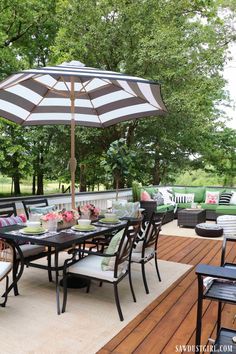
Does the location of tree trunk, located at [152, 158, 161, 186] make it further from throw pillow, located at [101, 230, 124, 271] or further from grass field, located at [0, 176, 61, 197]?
throw pillow, located at [101, 230, 124, 271]

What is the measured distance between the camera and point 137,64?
10406 millimetres

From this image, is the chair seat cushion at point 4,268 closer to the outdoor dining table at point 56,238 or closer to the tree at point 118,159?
the outdoor dining table at point 56,238

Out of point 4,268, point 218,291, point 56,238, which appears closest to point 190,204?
point 56,238

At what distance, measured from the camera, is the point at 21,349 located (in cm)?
239

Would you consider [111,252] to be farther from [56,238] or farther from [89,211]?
[89,211]

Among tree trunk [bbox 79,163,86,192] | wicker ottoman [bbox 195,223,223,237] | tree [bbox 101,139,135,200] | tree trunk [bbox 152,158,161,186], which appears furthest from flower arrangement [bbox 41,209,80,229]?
tree trunk [bbox 152,158,161,186]

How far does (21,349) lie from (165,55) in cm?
914

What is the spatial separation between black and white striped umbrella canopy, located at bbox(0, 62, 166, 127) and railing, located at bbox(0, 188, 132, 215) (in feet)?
3.93

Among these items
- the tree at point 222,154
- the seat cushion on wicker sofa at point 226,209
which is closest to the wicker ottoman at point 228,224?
the seat cushion on wicker sofa at point 226,209

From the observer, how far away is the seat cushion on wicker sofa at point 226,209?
8.00m

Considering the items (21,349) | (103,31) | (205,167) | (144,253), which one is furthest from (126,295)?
(205,167)

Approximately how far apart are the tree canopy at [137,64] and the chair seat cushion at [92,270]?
6624 mm

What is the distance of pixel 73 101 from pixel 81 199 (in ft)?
8.94

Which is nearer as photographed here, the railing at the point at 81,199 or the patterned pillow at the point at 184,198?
the railing at the point at 81,199
